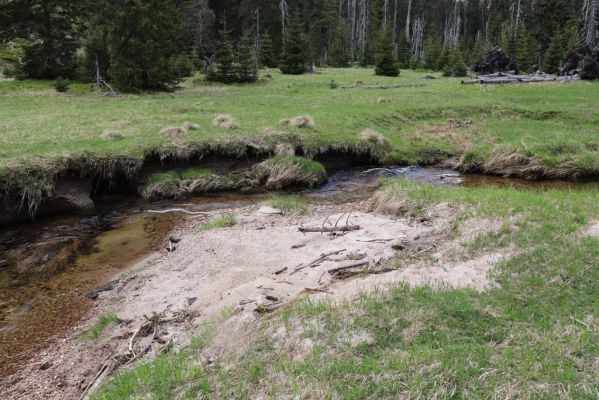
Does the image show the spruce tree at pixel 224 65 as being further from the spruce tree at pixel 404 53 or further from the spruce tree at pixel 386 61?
the spruce tree at pixel 404 53

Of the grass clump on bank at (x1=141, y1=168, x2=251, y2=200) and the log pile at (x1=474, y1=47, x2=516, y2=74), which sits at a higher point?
the log pile at (x1=474, y1=47, x2=516, y2=74)

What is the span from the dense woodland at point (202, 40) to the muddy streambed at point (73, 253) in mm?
21496

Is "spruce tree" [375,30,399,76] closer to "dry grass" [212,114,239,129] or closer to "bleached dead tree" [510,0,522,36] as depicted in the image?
"dry grass" [212,114,239,129]

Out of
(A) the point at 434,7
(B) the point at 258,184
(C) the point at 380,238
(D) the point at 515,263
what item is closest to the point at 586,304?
(D) the point at 515,263

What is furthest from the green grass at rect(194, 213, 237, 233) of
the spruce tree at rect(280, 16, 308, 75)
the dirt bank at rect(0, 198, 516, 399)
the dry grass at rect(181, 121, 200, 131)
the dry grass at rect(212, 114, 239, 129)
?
the spruce tree at rect(280, 16, 308, 75)

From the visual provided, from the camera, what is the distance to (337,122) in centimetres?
2417

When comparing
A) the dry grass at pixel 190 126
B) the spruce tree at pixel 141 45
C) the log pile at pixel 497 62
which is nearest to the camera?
the dry grass at pixel 190 126

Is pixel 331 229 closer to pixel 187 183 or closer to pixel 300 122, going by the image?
pixel 187 183

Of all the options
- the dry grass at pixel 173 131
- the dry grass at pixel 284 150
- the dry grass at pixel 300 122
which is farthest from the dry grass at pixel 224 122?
the dry grass at pixel 284 150

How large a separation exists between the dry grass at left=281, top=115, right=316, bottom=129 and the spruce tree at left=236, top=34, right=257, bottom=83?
1981 centimetres

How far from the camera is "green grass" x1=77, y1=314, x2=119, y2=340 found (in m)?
8.38

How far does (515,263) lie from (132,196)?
1427cm

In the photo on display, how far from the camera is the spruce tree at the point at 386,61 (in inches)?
1964

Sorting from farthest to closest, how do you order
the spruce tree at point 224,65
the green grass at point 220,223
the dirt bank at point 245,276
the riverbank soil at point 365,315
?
the spruce tree at point 224,65
the green grass at point 220,223
the dirt bank at point 245,276
the riverbank soil at point 365,315
